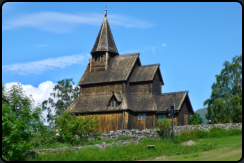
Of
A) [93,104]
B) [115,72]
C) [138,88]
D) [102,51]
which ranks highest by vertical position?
[102,51]

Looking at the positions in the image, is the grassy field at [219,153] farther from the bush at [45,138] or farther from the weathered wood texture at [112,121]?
the weathered wood texture at [112,121]

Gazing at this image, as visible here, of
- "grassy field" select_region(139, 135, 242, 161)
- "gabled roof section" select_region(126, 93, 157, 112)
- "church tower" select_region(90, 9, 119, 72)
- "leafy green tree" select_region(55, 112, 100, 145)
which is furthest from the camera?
"church tower" select_region(90, 9, 119, 72)

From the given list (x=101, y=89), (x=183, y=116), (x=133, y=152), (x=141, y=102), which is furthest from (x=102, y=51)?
(x=133, y=152)

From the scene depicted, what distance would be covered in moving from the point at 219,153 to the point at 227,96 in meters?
31.6

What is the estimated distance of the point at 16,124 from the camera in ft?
67.3

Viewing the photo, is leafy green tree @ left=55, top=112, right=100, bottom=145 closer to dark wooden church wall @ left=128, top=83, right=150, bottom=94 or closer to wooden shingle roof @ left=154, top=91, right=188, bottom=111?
wooden shingle roof @ left=154, top=91, right=188, bottom=111

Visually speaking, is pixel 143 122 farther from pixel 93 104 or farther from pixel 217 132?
pixel 217 132

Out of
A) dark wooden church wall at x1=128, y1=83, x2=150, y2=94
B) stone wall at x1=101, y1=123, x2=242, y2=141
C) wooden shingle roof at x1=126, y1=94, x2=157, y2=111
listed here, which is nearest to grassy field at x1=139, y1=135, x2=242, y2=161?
stone wall at x1=101, y1=123, x2=242, y2=141

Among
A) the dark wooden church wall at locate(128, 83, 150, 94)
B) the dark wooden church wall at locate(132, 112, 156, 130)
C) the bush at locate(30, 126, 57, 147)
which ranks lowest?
the bush at locate(30, 126, 57, 147)

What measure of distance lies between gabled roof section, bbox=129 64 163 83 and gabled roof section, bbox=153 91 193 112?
2.78m

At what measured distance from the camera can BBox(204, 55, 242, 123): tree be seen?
49.6 meters

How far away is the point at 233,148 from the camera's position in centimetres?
2408

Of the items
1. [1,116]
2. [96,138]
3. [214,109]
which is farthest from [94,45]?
[1,116]

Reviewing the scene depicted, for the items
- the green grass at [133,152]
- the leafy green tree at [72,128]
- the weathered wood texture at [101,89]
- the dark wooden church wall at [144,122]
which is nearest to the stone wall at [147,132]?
the green grass at [133,152]
